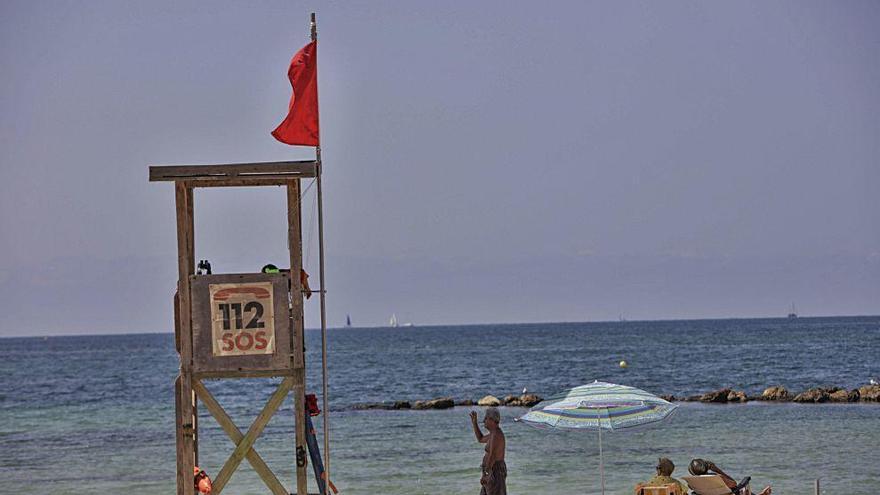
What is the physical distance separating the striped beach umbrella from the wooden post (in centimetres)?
433

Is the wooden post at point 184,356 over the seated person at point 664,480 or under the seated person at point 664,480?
over

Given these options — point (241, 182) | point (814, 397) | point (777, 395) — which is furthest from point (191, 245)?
point (777, 395)

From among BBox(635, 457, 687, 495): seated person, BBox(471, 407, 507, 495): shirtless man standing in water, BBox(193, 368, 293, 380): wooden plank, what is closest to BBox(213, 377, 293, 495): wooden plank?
BBox(193, 368, 293, 380): wooden plank

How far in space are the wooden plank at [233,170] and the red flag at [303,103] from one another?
533 mm

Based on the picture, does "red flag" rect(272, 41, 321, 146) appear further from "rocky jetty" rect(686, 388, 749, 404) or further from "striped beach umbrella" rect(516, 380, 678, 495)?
"rocky jetty" rect(686, 388, 749, 404)

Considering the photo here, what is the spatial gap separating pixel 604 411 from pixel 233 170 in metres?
5.64

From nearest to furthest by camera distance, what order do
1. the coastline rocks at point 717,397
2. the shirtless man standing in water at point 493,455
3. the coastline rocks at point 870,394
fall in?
the shirtless man standing in water at point 493,455, the coastline rocks at point 870,394, the coastline rocks at point 717,397

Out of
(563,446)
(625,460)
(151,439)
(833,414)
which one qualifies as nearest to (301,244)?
(625,460)

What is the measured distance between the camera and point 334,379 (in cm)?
6788

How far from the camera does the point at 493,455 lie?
1549cm

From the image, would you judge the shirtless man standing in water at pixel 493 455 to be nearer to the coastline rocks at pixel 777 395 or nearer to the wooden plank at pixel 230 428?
the wooden plank at pixel 230 428

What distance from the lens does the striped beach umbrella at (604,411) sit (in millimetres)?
14984

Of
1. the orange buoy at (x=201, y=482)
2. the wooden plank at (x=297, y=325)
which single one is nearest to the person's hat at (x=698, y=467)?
the wooden plank at (x=297, y=325)

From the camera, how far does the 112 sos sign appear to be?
1284 cm
